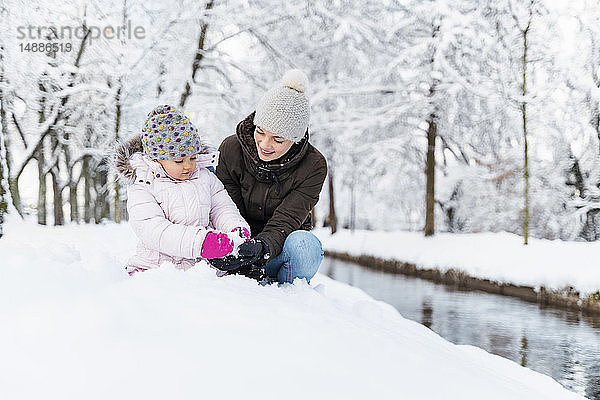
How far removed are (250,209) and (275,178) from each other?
27 cm

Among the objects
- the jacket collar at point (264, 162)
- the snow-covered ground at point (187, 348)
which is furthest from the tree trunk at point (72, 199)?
the snow-covered ground at point (187, 348)

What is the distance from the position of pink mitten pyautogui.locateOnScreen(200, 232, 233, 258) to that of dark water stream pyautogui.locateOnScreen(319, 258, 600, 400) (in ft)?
9.73

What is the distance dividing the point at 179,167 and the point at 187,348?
4.37 ft

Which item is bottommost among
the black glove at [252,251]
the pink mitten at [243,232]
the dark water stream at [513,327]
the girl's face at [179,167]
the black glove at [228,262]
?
the dark water stream at [513,327]

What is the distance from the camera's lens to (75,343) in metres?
1.38

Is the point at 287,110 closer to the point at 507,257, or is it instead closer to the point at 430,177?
the point at 507,257

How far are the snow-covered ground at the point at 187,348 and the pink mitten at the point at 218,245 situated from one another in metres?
Result: 0.34

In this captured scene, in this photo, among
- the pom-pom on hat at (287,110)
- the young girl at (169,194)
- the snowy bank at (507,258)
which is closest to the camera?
the young girl at (169,194)

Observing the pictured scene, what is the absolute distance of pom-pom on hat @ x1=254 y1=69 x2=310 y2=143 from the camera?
9.11ft

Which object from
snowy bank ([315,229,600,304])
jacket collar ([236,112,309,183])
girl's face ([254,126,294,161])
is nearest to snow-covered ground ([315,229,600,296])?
snowy bank ([315,229,600,304])

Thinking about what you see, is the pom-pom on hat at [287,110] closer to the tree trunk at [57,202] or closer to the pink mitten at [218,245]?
the pink mitten at [218,245]

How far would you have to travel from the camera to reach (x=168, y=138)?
2.56m

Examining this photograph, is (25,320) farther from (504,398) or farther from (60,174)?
(60,174)

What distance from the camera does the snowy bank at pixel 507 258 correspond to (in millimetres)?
8023
